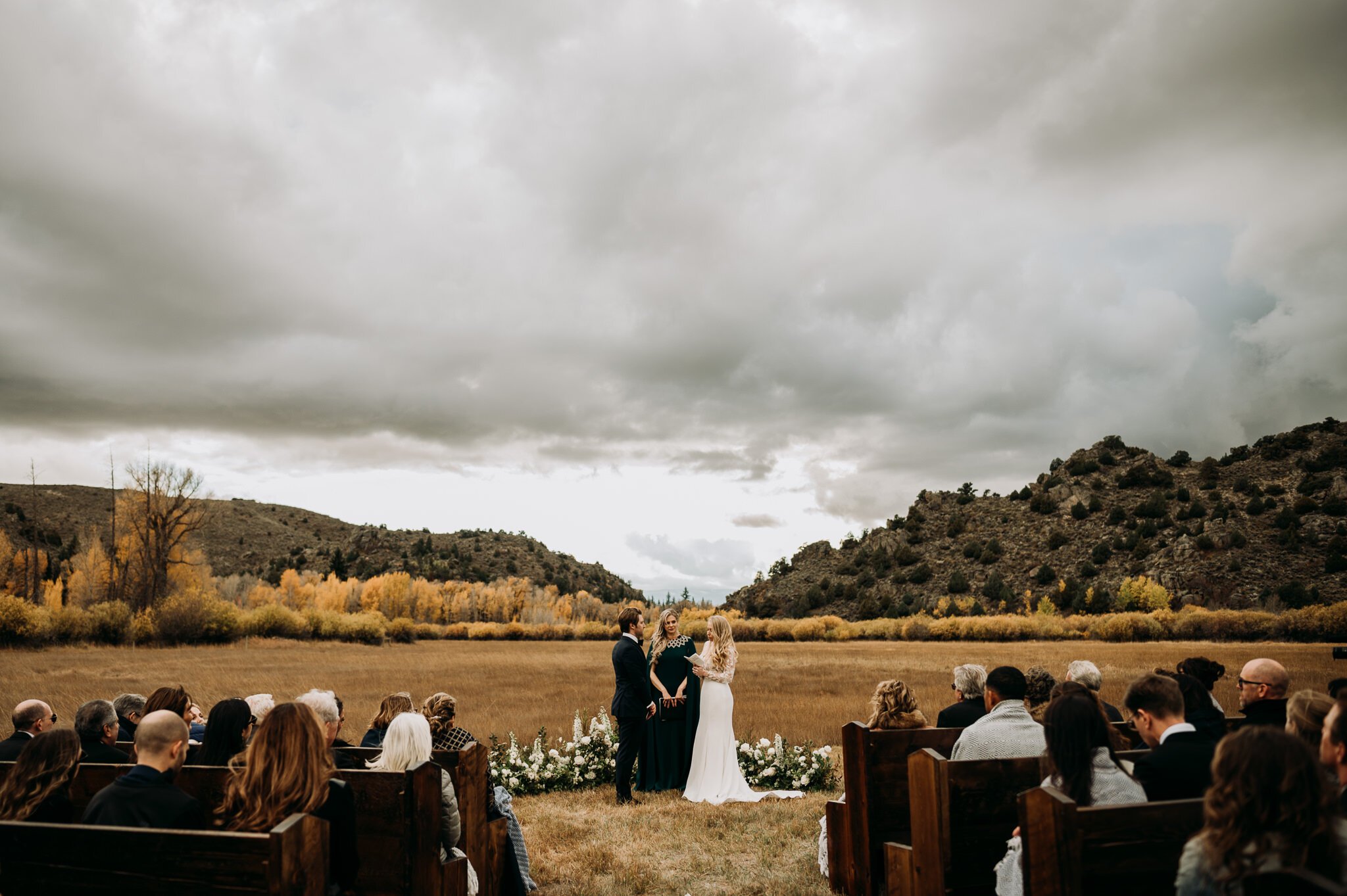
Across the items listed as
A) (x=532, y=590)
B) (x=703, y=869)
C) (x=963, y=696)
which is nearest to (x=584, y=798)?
(x=703, y=869)

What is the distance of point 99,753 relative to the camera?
5.94 m

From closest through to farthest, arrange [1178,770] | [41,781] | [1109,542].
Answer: [1178,770] < [41,781] < [1109,542]

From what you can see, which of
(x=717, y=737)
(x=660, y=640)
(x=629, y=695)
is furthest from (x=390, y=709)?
(x=717, y=737)

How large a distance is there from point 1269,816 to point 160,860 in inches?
160

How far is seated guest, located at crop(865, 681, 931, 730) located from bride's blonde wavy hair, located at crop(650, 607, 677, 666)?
14.7 ft

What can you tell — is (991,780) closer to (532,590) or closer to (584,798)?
(584,798)

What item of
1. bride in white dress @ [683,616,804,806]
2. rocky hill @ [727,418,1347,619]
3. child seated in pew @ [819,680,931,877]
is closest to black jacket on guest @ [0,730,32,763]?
child seated in pew @ [819,680,931,877]

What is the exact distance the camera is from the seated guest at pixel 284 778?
11.9ft

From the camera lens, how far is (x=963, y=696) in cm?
692

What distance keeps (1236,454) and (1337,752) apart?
332ft

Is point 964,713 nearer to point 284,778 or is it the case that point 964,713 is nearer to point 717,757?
point 717,757

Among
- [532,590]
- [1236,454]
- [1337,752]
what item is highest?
[1236,454]

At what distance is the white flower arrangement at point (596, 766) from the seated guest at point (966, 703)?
4482 mm

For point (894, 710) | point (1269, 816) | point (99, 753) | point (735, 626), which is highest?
point (1269, 816)
